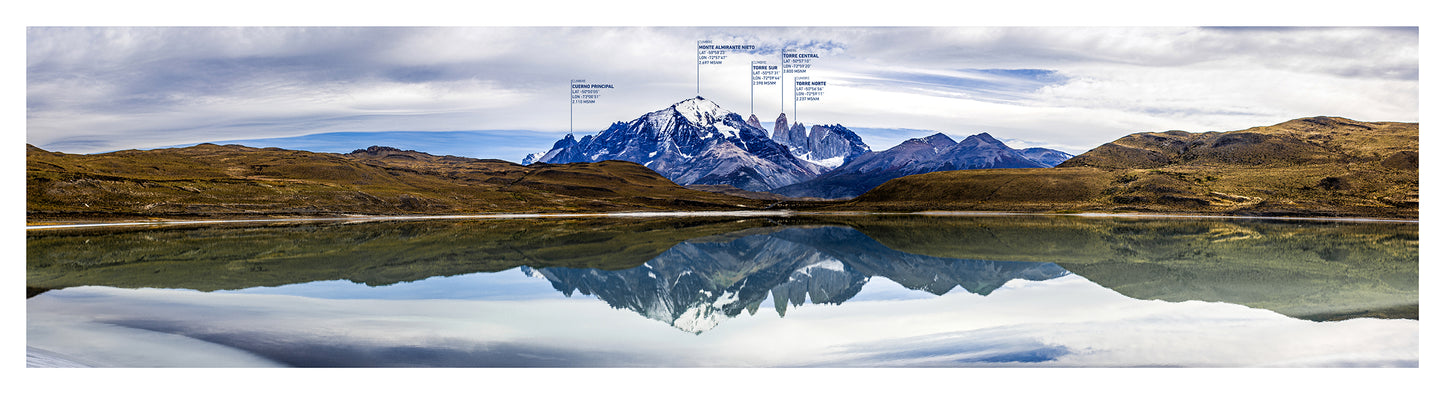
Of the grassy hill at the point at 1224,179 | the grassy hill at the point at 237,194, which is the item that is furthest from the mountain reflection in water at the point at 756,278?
the grassy hill at the point at 1224,179

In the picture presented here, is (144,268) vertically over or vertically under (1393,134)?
under

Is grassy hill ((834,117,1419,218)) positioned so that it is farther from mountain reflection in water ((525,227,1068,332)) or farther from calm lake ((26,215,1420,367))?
mountain reflection in water ((525,227,1068,332))

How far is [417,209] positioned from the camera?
10738cm

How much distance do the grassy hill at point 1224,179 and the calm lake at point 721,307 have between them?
6583 cm

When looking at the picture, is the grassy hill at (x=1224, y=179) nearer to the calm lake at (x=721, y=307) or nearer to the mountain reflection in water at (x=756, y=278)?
the calm lake at (x=721, y=307)

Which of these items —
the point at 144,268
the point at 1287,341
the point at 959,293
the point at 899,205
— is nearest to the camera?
the point at 1287,341

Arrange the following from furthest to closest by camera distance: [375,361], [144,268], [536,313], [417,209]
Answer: [417,209]
[144,268]
[536,313]
[375,361]

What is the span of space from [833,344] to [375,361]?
Answer: 9588mm

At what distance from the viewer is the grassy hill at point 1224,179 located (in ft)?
311

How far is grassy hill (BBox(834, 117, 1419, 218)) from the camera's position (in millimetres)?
94688

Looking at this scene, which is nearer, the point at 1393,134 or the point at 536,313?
the point at 536,313

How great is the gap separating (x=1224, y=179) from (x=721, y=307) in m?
125

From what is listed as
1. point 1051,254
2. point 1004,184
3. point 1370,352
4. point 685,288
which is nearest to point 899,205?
point 1004,184

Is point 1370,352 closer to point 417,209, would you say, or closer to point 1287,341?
point 1287,341
